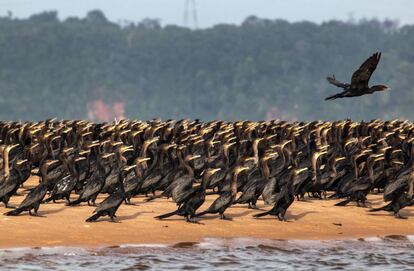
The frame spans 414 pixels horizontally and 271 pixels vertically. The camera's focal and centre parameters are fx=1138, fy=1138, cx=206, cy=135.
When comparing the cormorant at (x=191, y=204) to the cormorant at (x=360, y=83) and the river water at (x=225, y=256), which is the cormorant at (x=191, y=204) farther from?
the cormorant at (x=360, y=83)

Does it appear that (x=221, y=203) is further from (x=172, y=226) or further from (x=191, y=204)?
(x=172, y=226)

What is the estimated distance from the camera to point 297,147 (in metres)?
31.3

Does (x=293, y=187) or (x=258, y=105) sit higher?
(x=258, y=105)

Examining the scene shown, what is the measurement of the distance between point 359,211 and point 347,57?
14893cm

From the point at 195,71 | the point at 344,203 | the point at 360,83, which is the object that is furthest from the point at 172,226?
the point at 195,71

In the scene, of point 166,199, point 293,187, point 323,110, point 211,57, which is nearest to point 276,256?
point 293,187

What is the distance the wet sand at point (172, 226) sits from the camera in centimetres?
2062

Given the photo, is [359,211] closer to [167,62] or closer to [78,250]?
[78,250]

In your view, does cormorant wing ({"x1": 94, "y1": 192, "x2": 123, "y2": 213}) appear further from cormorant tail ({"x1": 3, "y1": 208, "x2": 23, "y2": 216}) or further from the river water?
the river water

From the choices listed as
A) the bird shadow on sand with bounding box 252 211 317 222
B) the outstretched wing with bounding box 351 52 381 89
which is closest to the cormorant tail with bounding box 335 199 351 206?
the bird shadow on sand with bounding box 252 211 317 222

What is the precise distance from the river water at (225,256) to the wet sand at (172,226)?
628mm

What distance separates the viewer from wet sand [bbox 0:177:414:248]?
67.7ft

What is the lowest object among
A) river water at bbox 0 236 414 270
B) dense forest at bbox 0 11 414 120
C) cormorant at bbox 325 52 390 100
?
river water at bbox 0 236 414 270

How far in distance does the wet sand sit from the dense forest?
124 m
